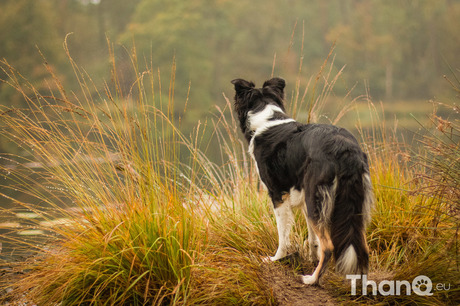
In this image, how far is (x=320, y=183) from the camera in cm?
210

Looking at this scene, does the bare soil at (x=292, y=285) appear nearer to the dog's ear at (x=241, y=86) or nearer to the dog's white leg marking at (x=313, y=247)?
the dog's white leg marking at (x=313, y=247)

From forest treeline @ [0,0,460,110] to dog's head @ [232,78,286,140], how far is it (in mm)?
13261

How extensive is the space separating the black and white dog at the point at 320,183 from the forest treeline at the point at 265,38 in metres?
13.7

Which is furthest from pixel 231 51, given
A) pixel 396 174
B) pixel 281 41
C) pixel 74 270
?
pixel 74 270

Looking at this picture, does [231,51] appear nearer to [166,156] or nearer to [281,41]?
[281,41]

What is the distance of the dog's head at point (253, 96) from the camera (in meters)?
2.84

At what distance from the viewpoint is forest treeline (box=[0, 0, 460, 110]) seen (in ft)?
54.1

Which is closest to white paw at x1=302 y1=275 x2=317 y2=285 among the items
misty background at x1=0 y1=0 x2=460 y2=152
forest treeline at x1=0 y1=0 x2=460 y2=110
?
misty background at x1=0 y1=0 x2=460 y2=152

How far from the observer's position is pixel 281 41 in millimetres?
19219

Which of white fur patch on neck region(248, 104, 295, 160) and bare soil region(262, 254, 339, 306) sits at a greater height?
white fur patch on neck region(248, 104, 295, 160)

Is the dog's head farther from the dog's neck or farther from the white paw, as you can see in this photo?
the white paw

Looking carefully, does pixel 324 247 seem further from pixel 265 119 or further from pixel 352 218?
pixel 265 119

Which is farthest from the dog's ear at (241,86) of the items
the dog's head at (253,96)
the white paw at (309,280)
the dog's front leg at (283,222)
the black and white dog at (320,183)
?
the white paw at (309,280)

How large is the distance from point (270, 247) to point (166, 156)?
3.33 ft
